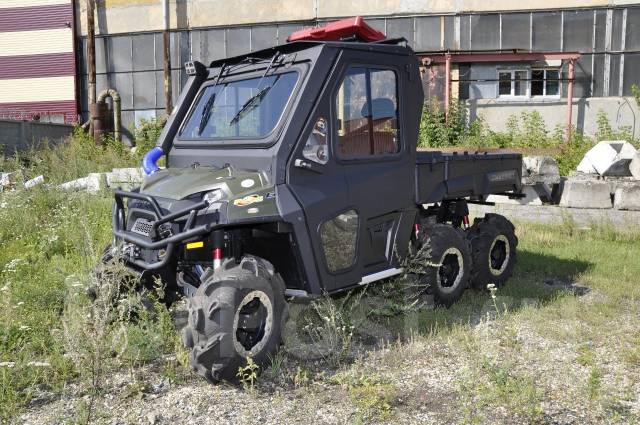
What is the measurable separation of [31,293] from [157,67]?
19.1 m

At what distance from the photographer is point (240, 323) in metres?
4.09

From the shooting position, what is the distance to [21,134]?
1833 cm

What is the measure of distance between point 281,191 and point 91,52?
2200 centimetres

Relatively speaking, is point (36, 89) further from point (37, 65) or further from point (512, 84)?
point (512, 84)

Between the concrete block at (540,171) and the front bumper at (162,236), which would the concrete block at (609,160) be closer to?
the concrete block at (540,171)

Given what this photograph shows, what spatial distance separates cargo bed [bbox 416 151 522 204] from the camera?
5543 millimetres

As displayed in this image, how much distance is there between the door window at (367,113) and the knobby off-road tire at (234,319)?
126 centimetres

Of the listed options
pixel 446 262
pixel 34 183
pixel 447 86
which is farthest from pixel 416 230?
pixel 447 86

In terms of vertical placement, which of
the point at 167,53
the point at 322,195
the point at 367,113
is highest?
the point at 167,53

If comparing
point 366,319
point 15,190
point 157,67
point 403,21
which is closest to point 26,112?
point 157,67

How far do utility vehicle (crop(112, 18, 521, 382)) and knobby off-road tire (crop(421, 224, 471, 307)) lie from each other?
0.02m

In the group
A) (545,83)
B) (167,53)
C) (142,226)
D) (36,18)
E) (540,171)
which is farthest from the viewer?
(36,18)

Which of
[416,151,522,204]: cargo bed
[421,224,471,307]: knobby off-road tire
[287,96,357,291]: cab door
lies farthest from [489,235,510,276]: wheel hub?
[287,96,357,291]: cab door

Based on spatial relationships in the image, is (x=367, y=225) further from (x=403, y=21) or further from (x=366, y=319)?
(x=403, y=21)
